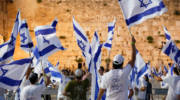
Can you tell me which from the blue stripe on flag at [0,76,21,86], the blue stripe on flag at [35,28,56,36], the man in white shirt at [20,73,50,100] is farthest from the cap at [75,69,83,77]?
the blue stripe on flag at [35,28,56,36]

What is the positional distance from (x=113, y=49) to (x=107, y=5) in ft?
7.54

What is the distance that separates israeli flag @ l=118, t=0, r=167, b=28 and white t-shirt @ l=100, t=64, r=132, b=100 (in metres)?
0.68

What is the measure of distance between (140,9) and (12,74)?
6.50ft

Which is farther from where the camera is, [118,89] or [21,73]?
[21,73]

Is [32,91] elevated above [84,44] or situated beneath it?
situated beneath

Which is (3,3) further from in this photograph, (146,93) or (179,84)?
(179,84)

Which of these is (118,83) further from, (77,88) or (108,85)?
(77,88)

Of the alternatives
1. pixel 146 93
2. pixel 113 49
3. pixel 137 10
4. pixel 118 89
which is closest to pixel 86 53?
pixel 137 10

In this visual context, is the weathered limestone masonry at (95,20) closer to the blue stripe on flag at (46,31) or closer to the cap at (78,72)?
the blue stripe on flag at (46,31)

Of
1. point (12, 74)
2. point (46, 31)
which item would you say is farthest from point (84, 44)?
point (12, 74)

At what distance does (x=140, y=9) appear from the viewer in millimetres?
4395

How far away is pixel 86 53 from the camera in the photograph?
6043 millimetres

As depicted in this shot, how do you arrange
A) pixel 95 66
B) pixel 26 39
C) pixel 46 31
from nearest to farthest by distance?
pixel 95 66 → pixel 46 31 → pixel 26 39

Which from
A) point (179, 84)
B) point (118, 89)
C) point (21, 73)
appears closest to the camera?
point (118, 89)
